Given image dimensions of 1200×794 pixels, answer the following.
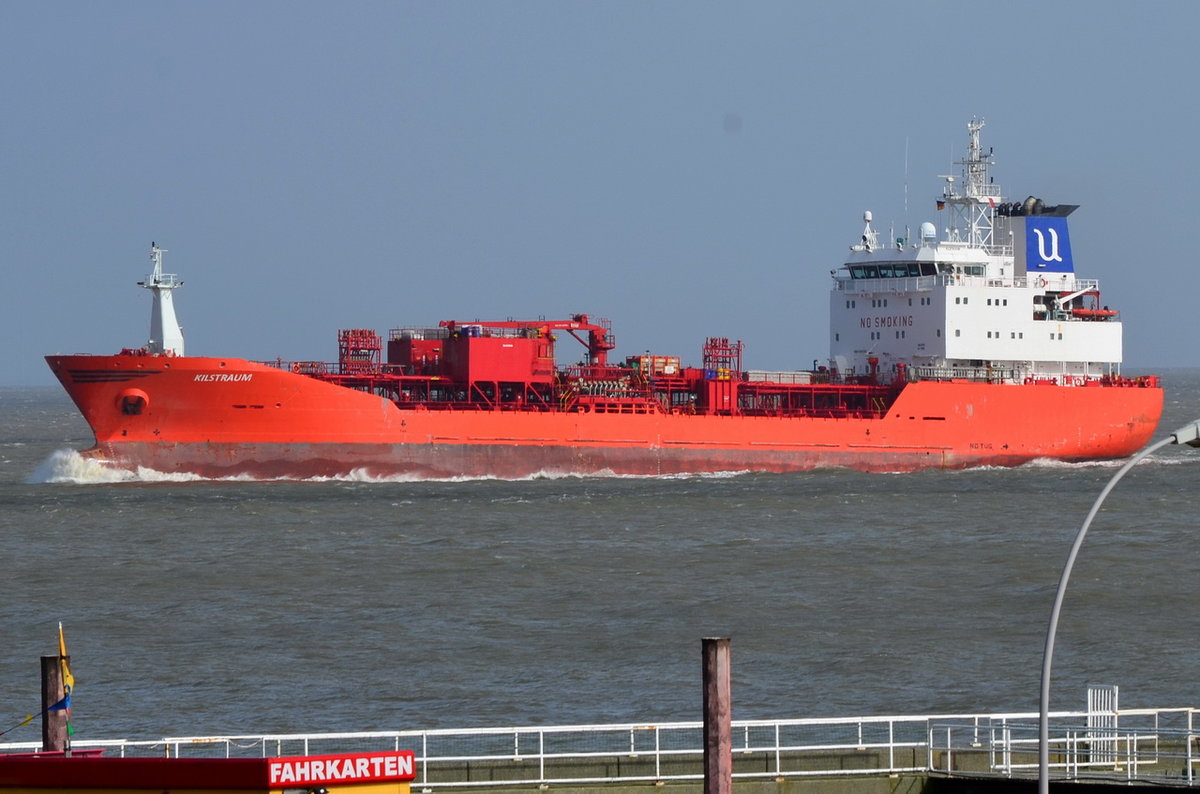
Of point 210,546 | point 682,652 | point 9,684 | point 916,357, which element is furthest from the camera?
point 916,357

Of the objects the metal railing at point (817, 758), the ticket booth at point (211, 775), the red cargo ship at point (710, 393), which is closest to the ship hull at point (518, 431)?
the red cargo ship at point (710, 393)

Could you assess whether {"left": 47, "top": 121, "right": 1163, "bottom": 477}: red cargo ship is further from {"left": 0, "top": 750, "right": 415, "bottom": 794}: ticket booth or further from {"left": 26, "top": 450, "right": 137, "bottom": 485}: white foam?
{"left": 0, "top": 750, "right": 415, "bottom": 794}: ticket booth

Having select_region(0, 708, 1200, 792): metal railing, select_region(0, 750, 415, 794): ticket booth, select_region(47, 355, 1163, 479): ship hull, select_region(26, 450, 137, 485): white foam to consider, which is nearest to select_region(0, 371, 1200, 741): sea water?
select_region(26, 450, 137, 485): white foam

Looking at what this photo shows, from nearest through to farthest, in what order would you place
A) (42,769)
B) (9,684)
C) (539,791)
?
(42,769) → (539,791) → (9,684)

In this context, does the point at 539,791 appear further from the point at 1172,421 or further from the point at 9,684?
the point at 1172,421

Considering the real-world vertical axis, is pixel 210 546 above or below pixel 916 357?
below

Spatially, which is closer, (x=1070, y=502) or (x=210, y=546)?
(x=210, y=546)

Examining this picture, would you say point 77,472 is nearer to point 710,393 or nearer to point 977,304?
point 710,393

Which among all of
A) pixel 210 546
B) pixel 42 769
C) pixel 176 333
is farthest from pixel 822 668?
pixel 176 333
